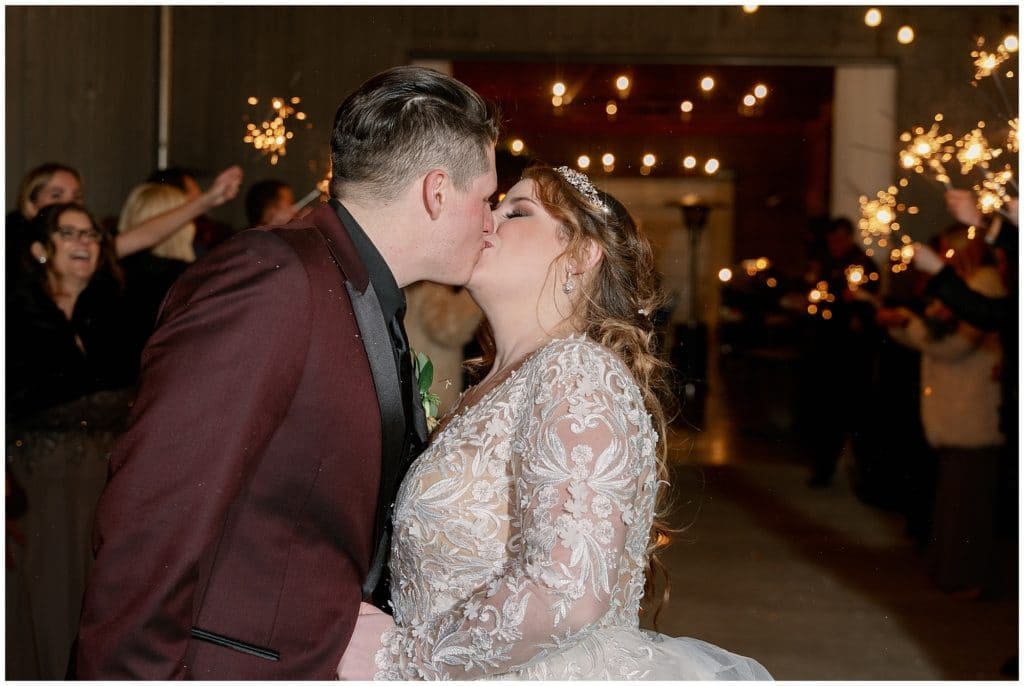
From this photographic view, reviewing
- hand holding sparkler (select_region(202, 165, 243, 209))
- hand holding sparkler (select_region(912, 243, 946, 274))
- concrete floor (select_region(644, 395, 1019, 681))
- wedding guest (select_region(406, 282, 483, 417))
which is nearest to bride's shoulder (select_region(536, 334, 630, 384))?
wedding guest (select_region(406, 282, 483, 417))

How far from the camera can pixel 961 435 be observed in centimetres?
337

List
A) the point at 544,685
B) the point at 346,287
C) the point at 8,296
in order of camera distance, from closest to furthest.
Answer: the point at 346,287
the point at 544,685
the point at 8,296

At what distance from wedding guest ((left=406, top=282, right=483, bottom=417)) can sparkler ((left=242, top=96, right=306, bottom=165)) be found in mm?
1642

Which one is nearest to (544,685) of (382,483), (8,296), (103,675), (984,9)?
(382,483)

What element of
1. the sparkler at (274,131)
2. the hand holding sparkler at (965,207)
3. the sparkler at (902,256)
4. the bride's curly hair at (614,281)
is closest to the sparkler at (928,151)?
the hand holding sparkler at (965,207)

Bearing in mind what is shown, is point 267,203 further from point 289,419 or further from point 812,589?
point 289,419

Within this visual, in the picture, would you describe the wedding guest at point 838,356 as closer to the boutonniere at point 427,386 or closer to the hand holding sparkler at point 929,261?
the hand holding sparkler at point 929,261

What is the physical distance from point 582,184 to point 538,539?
0.62 m

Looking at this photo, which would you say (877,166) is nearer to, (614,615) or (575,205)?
(575,205)

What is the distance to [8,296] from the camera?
2699 millimetres

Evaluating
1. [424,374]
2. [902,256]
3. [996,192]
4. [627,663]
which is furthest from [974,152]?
[627,663]

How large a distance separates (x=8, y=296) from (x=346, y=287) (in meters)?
2.02

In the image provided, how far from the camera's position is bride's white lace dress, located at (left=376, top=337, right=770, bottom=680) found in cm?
113

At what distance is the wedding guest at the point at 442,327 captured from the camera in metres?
2.38
